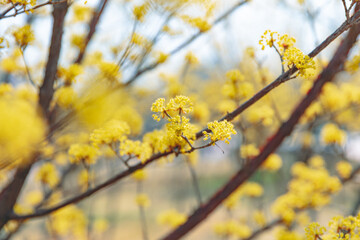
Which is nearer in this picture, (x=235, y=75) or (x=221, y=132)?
(x=221, y=132)

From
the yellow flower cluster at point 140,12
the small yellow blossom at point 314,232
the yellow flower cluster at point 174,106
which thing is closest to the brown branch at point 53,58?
the yellow flower cluster at point 140,12

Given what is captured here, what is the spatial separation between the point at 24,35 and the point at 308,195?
2230 mm

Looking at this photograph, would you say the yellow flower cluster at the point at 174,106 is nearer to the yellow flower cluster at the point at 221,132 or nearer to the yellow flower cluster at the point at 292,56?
the yellow flower cluster at the point at 221,132

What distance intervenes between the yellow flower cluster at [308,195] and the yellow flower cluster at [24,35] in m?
1.97

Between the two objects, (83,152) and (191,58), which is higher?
(191,58)

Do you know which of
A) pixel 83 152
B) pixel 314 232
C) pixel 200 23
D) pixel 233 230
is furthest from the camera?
pixel 233 230

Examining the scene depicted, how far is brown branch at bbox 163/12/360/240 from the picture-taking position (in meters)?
1.75

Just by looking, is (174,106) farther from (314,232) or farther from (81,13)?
(81,13)

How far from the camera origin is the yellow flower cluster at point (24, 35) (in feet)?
4.75

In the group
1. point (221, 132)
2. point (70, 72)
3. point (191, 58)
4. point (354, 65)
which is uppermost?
point (70, 72)

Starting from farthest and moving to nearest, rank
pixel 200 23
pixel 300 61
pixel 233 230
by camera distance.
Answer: pixel 233 230, pixel 200 23, pixel 300 61

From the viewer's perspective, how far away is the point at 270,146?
1898 mm

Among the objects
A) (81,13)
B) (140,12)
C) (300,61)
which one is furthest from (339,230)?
(81,13)

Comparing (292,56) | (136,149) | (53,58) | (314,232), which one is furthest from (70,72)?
(314,232)
